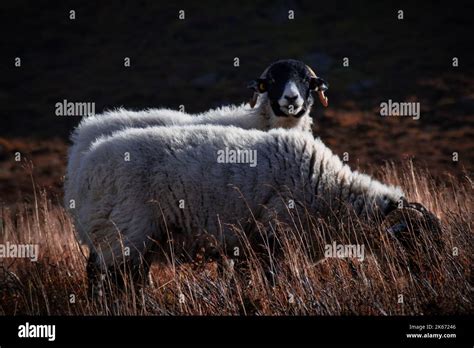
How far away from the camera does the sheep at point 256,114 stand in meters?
8.10

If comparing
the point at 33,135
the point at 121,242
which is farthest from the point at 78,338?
the point at 33,135

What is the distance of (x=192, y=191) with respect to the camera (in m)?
6.21

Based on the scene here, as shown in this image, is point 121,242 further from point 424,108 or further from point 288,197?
point 424,108

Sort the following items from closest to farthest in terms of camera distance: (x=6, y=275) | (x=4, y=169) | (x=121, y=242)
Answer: (x=121, y=242)
(x=6, y=275)
(x=4, y=169)

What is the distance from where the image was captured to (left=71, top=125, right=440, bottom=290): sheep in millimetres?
6121

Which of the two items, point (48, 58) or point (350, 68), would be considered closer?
point (350, 68)

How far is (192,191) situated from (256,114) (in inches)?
130

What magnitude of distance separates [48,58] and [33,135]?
18.3m


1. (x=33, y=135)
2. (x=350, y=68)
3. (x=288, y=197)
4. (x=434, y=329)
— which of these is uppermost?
(x=350, y=68)

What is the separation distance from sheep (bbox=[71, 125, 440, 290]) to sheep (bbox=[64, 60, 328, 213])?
1.13 metres

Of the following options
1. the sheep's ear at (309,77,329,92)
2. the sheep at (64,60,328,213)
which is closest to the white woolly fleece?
the sheep at (64,60,328,213)

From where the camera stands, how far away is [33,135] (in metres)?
32.7

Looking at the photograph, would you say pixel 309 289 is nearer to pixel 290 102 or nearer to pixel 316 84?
pixel 290 102

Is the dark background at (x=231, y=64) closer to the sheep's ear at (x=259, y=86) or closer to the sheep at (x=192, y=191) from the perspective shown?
the sheep's ear at (x=259, y=86)
